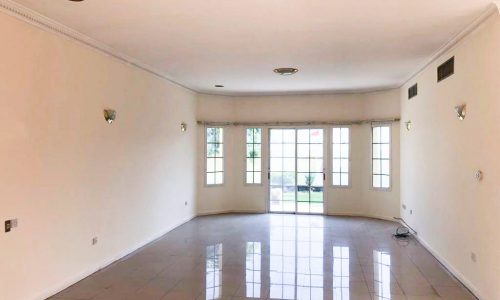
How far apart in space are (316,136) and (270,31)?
5.04m

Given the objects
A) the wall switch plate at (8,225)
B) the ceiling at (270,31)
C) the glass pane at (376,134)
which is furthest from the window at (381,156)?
the wall switch plate at (8,225)

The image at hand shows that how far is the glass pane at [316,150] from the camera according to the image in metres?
8.77

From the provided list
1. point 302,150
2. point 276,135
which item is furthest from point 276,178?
point 276,135

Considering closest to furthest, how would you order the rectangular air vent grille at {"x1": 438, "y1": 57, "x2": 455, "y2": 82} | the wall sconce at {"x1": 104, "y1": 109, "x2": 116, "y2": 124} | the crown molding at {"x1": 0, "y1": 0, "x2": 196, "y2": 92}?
the crown molding at {"x1": 0, "y1": 0, "x2": 196, "y2": 92}, the rectangular air vent grille at {"x1": 438, "y1": 57, "x2": 455, "y2": 82}, the wall sconce at {"x1": 104, "y1": 109, "x2": 116, "y2": 124}

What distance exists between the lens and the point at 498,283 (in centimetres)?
335

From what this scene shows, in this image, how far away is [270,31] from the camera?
160 inches

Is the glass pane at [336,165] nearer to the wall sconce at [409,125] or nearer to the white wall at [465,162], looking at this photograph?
the wall sconce at [409,125]

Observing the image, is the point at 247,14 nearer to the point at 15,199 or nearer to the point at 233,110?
the point at 15,199

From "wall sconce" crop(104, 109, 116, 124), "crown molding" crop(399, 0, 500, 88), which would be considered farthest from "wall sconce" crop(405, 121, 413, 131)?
"wall sconce" crop(104, 109, 116, 124)

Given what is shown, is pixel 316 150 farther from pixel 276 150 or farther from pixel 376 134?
pixel 376 134

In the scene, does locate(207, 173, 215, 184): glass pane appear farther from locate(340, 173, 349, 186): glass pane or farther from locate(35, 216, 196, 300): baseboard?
locate(340, 173, 349, 186): glass pane

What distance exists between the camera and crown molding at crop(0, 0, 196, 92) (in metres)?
3.30

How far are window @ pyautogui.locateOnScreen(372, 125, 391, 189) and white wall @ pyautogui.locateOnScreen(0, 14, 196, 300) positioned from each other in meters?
4.71

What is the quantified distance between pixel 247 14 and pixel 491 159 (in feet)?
8.72
